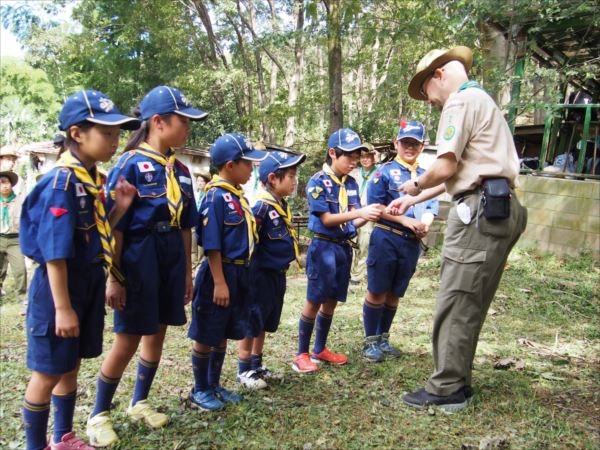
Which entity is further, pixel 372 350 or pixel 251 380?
pixel 372 350

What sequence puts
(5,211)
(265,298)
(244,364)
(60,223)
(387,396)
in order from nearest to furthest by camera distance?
(60,223) < (387,396) < (265,298) < (244,364) < (5,211)

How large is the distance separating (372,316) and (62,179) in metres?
2.78

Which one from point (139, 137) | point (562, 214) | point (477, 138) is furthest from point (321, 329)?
point (562, 214)

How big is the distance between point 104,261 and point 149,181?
21.1 inches

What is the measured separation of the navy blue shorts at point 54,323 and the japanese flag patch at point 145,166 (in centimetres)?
60

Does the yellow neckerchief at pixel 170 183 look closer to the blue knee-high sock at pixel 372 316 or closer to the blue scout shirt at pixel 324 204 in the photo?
the blue scout shirt at pixel 324 204

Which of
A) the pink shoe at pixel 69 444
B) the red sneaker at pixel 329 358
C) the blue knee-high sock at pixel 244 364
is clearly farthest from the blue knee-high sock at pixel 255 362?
the pink shoe at pixel 69 444

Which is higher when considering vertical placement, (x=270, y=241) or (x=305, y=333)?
(x=270, y=241)

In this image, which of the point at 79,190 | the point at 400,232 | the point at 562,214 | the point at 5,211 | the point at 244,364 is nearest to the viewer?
the point at 79,190

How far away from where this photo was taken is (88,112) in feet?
8.14

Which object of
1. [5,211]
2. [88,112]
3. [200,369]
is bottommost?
[200,369]

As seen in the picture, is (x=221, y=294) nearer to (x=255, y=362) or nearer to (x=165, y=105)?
(x=255, y=362)

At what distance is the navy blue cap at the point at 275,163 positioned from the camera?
11.8ft

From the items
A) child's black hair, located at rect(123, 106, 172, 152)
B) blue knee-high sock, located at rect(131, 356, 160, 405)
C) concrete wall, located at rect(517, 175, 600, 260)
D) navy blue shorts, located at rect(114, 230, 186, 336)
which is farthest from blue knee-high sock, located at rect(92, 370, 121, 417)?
concrete wall, located at rect(517, 175, 600, 260)
